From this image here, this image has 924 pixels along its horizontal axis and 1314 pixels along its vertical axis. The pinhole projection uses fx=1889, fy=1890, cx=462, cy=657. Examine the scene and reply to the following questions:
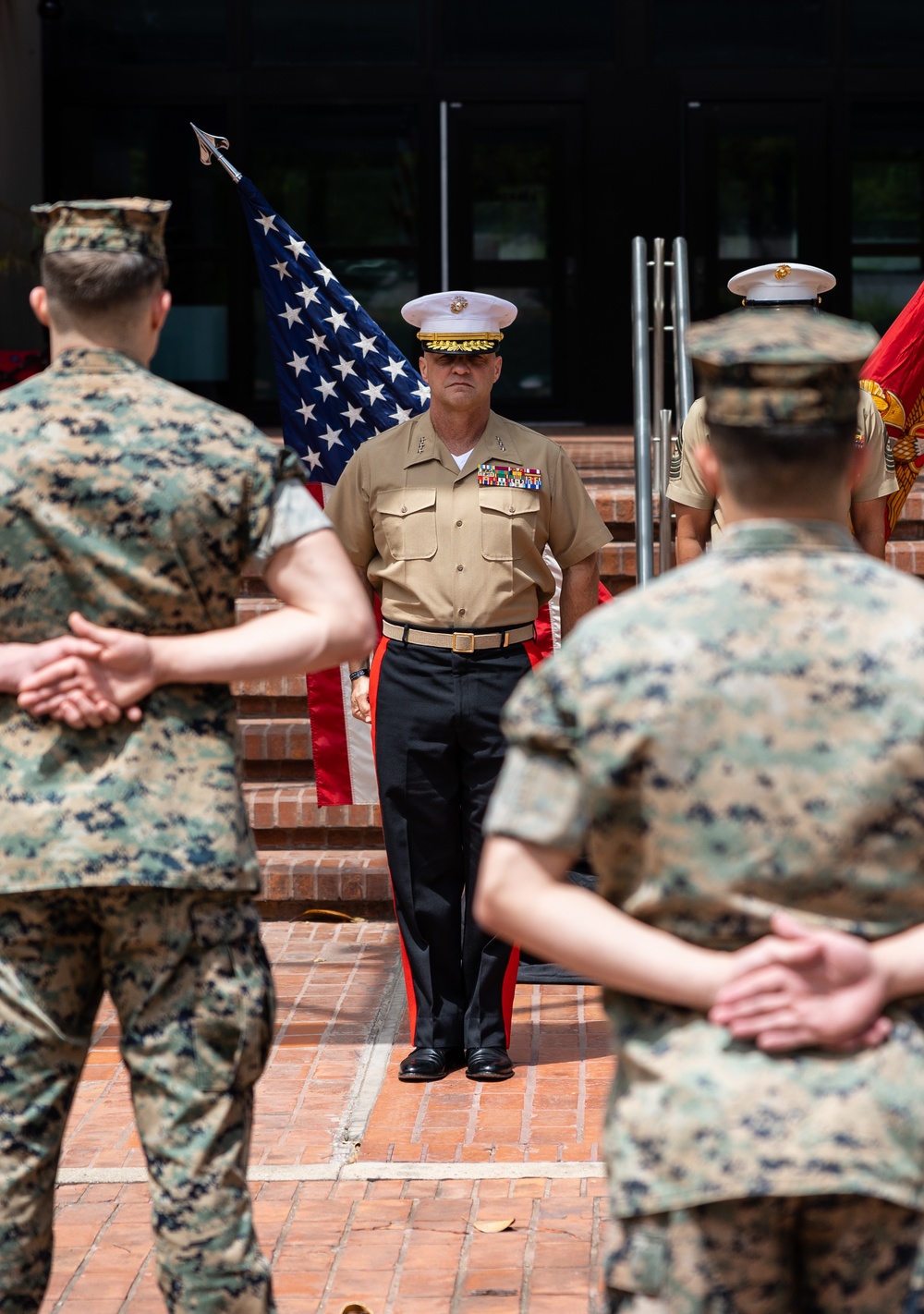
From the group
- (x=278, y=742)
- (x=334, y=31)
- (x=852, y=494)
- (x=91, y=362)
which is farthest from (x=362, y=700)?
(x=334, y=31)

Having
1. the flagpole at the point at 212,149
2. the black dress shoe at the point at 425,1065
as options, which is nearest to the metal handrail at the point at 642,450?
the flagpole at the point at 212,149

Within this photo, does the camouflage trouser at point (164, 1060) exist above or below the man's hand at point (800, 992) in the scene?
below

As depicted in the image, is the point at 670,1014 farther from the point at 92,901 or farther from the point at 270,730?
the point at 270,730

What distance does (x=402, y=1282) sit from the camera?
3842 mm

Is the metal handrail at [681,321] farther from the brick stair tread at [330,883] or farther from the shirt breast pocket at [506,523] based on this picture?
the brick stair tread at [330,883]

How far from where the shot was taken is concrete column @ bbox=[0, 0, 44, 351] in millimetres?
11117

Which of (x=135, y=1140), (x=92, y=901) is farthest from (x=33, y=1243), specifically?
(x=135, y=1140)

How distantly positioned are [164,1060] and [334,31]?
1050cm

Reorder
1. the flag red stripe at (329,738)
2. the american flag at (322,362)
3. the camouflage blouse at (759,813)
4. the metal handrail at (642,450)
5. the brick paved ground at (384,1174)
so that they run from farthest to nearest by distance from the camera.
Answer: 1. the flag red stripe at (329,738)
2. the american flag at (322,362)
3. the metal handrail at (642,450)
4. the brick paved ground at (384,1174)
5. the camouflage blouse at (759,813)

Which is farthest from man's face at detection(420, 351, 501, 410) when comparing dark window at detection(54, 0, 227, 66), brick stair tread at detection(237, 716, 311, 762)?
dark window at detection(54, 0, 227, 66)

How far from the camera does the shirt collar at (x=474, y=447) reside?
5.36 meters

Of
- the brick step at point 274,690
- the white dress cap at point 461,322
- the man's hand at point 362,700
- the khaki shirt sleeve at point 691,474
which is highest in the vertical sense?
the white dress cap at point 461,322

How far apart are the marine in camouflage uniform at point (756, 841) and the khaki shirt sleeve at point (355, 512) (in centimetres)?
340

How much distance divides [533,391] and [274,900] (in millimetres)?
6290
